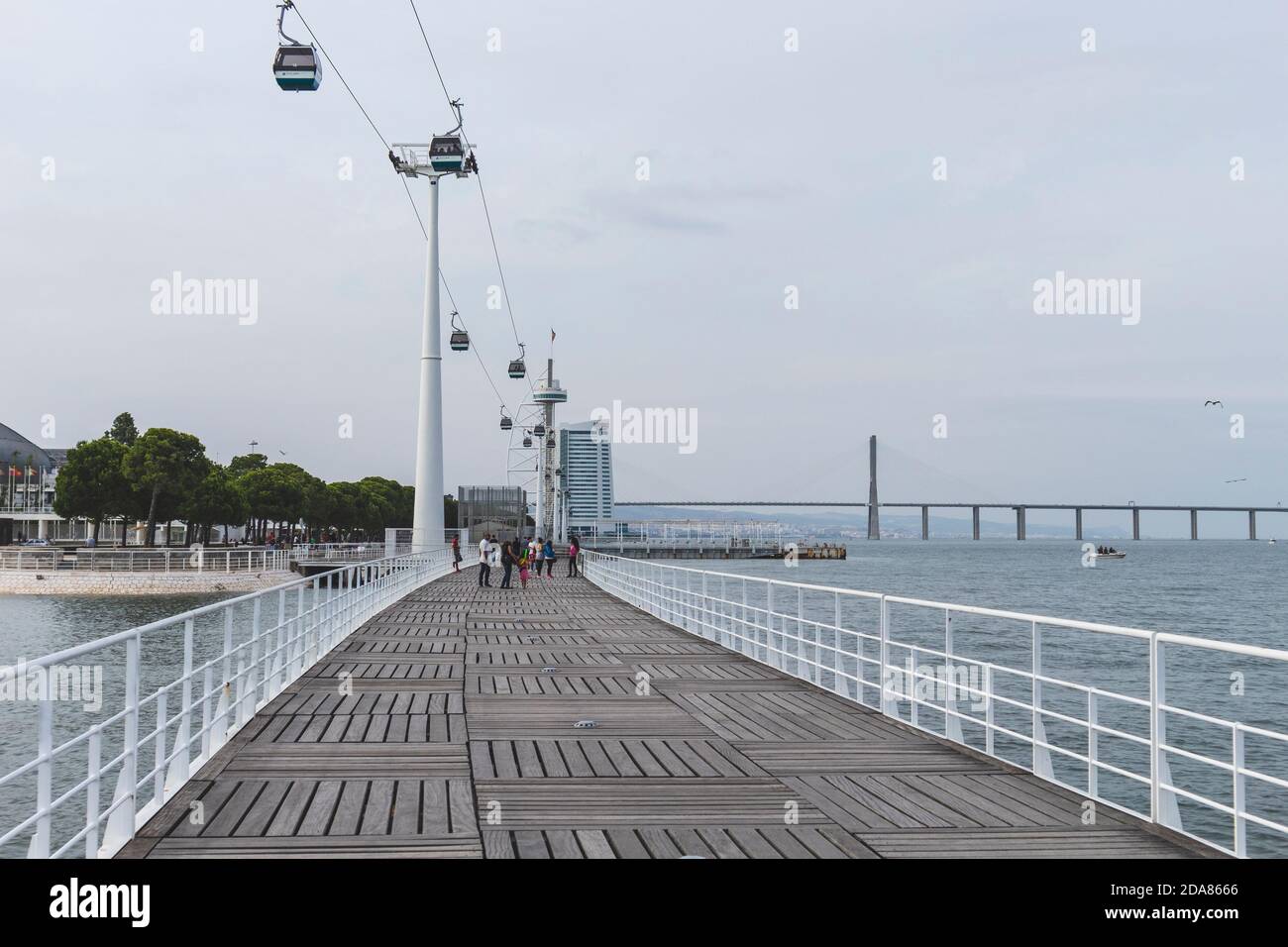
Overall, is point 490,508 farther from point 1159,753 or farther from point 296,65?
point 1159,753

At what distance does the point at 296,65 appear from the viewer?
17.3 meters

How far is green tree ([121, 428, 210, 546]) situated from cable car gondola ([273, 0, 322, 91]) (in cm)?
6786

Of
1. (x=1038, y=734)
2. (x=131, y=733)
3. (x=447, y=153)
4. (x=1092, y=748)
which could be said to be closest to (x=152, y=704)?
(x=447, y=153)

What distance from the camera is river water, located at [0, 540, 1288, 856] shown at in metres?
20.9

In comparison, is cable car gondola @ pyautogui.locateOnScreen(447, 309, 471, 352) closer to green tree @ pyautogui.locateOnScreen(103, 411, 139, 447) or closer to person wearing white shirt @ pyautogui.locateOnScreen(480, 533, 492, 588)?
person wearing white shirt @ pyautogui.locateOnScreen(480, 533, 492, 588)

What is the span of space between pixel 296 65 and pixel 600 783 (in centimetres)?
1309

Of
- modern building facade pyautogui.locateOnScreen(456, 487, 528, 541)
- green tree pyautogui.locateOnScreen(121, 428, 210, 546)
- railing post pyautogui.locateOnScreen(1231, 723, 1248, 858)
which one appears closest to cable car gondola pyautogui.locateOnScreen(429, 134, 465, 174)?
railing post pyautogui.locateOnScreen(1231, 723, 1248, 858)

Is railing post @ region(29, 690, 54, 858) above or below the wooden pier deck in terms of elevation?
above

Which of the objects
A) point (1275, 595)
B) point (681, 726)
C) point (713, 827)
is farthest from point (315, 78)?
point (1275, 595)

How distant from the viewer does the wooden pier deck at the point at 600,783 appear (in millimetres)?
6336

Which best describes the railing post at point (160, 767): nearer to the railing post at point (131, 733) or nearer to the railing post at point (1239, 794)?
the railing post at point (131, 733)

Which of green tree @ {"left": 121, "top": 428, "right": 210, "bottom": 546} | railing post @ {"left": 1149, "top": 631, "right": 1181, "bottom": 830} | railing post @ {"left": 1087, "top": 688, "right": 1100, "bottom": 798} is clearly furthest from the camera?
green tree @ {"left": 121, "top": 428, "right": 210, "bottom": 546}

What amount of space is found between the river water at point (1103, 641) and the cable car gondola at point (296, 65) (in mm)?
11523
